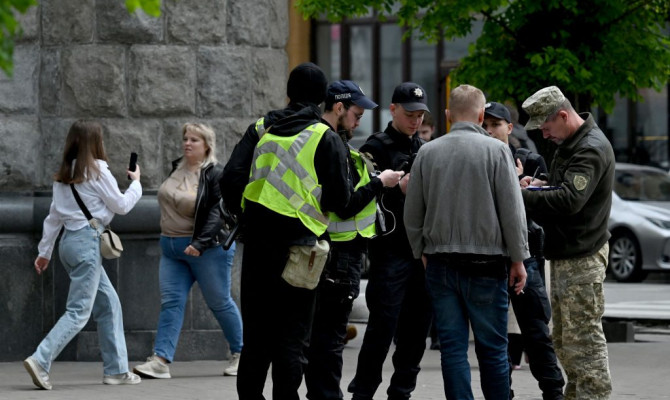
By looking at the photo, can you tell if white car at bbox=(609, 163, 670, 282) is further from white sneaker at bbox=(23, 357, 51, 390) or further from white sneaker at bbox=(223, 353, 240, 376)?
white sneaker at bbox=(23, 357, 51, 390)

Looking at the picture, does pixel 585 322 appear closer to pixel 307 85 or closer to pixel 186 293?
pixel 307 85

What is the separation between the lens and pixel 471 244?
7141mm

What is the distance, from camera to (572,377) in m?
8.08

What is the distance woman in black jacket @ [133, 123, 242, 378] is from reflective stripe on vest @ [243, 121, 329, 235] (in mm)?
2664

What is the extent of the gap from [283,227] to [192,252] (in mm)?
2755

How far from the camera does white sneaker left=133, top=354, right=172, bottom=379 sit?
9750 millimetres

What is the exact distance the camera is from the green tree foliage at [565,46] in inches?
512

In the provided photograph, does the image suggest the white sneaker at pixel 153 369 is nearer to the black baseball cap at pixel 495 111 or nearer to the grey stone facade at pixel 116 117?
the grey stone facade at pixel 116 117

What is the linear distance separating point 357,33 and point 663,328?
19631 mm

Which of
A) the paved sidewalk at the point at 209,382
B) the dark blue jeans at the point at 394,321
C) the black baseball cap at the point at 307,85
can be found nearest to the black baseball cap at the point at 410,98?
the dark blue jeans at the point at 394,321

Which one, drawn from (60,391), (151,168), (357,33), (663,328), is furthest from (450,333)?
(357,33)

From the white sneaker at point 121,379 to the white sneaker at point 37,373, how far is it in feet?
1.39

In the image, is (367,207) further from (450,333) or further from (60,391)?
(60,391)

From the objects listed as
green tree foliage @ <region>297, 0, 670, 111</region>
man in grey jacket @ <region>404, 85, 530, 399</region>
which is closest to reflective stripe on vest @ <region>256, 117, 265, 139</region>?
man in grey jacket @ <region>404, 85, 530, 399</region>
